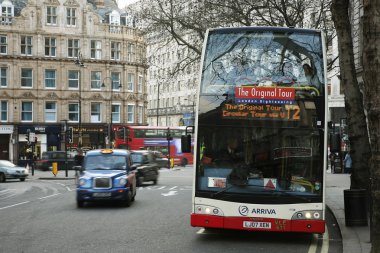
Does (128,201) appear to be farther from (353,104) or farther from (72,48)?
(72,48)

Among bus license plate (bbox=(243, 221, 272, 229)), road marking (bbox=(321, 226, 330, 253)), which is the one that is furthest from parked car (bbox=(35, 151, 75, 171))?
bus license plate (bbox=(243, 221, 272, 229))

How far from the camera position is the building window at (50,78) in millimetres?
63062

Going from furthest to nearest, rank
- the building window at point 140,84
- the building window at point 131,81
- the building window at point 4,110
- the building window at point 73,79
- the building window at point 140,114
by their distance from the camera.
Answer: the building window at point 140,84
the building window at point 140,114
the building window at point 131,81
the building window at point 73,79
the building window at point 4,110

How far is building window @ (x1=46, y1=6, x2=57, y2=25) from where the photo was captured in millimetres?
63531

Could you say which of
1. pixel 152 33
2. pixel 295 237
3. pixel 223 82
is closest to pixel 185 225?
pixel 295 237

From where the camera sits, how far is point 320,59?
11398 millimetres

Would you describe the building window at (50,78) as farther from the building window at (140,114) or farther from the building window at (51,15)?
the building window at (140,114)

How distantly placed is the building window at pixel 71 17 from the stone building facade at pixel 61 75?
0.11 metres

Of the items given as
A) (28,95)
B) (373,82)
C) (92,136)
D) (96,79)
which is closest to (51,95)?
(28,95)

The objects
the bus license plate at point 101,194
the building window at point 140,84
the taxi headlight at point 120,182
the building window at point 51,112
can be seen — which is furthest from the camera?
the building window at point 140,84

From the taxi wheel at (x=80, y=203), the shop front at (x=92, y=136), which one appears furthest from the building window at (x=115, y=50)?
the taxi wheel at (x=80, y=203)

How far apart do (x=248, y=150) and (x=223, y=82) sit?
1362mm

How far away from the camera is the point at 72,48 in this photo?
2525 inches

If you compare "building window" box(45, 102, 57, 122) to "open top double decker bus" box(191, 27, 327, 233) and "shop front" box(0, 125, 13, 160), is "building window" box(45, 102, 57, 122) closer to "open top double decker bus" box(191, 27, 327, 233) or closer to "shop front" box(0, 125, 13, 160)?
"shop front" box(0, 125, 13, 160)
